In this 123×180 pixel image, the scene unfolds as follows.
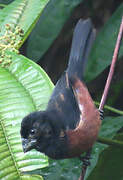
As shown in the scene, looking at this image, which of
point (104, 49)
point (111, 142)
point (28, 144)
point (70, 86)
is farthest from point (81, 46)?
point (28, 144)

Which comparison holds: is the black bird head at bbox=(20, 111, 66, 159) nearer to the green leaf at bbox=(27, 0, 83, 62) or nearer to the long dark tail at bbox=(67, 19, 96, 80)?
the long dark tail at bbox=(67, 19, 96, 80)

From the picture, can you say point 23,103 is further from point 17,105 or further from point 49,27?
point 49,27

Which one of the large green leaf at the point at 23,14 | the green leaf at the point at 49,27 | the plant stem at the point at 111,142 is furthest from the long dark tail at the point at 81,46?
the green leaf at the point at 49,27

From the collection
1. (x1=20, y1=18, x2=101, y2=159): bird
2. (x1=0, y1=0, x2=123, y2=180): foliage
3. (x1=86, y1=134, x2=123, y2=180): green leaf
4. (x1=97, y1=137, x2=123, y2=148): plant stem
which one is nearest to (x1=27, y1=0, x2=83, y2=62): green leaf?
(x1=0, y1=0, x2=123, y2=180): foliage

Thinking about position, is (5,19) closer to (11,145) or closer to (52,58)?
(11,145)

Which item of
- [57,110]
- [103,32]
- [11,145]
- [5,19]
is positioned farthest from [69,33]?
[11,145]
